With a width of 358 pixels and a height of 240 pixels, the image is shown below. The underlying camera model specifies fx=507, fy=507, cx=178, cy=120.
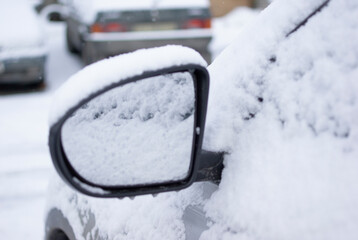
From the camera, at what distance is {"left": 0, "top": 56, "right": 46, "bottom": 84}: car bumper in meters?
8.17

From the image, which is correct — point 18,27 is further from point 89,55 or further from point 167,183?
point 167,183

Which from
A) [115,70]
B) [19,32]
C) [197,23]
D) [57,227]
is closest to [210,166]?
[115,70]

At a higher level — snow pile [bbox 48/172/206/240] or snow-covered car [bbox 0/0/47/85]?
snow pile [bbox 48/172/206/240]

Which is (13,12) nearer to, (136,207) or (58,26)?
(58,26)

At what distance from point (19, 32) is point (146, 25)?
2404mm

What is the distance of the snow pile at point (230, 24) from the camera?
41.9 ft

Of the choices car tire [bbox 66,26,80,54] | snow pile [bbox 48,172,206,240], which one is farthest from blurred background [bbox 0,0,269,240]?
snow pile [bbox 48,172,206,240]

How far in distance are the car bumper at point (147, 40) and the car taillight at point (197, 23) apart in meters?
0.07

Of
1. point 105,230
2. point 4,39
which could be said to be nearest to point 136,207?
point 105,230

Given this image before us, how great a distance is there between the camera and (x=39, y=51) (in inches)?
332

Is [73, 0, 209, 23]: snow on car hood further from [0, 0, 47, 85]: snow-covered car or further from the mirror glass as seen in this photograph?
the mirror glass

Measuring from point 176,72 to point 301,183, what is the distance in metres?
0.40

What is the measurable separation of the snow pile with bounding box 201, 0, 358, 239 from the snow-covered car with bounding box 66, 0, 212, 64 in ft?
20.7

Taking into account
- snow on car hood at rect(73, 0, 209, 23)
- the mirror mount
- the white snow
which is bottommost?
snow on car hood at rect(73, 0, 209, 23)
